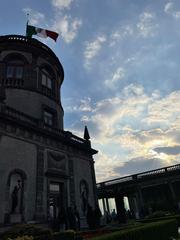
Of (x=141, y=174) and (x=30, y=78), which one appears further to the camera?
(x=141, y=174)

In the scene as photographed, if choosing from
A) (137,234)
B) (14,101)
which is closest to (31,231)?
(137,234)

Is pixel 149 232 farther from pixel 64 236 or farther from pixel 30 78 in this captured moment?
pixel 30 78

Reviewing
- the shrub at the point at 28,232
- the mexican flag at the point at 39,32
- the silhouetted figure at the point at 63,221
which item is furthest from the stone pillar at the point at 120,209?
the mexican flag at the point at 39,32

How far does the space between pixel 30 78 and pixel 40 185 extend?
10606 mm

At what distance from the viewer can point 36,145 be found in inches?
703

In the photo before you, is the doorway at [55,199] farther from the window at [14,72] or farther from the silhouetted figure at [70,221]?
the window at [14,72]

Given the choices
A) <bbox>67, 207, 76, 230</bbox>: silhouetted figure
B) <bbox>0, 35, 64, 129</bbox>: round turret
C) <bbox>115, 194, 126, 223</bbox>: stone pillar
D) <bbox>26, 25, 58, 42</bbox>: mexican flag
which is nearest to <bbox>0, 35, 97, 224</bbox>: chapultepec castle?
<bbox>0, 35, 64, 129</bbox>: round turret

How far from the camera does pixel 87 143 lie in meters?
24.3

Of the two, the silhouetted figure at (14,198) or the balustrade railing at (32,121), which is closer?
the silhouetted figure at (14,198)

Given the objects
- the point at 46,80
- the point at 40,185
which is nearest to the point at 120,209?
the point at 40,185

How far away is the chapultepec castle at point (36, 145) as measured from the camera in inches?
608

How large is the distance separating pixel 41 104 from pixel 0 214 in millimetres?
11159

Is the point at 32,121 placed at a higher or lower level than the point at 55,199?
higher

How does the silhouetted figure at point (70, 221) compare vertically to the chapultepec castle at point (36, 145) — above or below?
below
